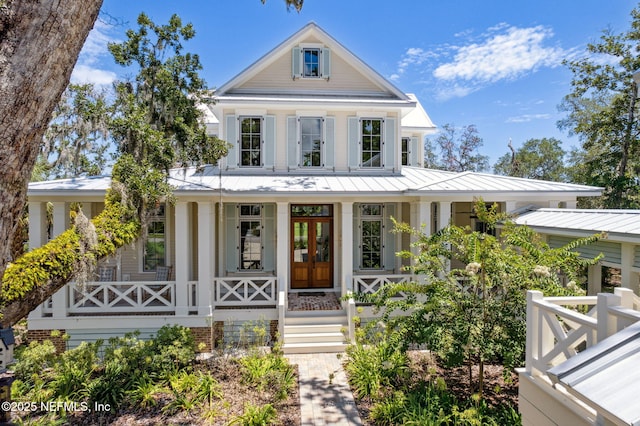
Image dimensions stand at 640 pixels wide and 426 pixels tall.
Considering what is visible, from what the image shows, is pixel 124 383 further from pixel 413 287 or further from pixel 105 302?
pixel 413 287

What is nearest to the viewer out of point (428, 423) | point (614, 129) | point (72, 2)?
point (72, 2)

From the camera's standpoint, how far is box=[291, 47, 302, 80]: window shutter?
11406 millimetres

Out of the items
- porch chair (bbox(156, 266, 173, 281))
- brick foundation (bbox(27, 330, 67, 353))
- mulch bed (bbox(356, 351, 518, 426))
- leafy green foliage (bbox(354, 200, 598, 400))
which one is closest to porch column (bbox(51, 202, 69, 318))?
brick foundation (bbox(27, 330, 67, 353))

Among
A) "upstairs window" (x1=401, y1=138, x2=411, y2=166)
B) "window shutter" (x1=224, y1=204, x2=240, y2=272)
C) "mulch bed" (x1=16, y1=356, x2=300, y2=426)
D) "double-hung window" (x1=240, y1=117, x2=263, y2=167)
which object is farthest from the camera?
"upstairs window" (x1=401, y1=138, x2=411, y2=166)

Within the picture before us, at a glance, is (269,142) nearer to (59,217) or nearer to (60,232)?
(59,217)

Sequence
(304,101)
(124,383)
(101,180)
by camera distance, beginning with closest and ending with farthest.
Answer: (124,383), (101,180), (304,101)

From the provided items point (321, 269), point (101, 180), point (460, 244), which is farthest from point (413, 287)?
point (101, 180)

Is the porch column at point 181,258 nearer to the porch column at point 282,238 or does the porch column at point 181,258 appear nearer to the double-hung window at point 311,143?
the porch column at point 282,238

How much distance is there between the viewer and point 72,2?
9.46 feet

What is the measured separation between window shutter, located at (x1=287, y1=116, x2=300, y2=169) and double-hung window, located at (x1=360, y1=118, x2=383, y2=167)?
223 centimetres

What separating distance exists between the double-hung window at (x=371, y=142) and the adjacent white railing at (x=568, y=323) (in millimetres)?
7896

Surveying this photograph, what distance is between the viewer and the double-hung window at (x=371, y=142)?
11344 millimetres

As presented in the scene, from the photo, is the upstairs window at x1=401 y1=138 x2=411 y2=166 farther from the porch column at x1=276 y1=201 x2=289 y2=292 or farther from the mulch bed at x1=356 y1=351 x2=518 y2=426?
the mulch bed at x1=356 y1=351 x2=518 y2=426

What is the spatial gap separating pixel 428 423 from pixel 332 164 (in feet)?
26.0
